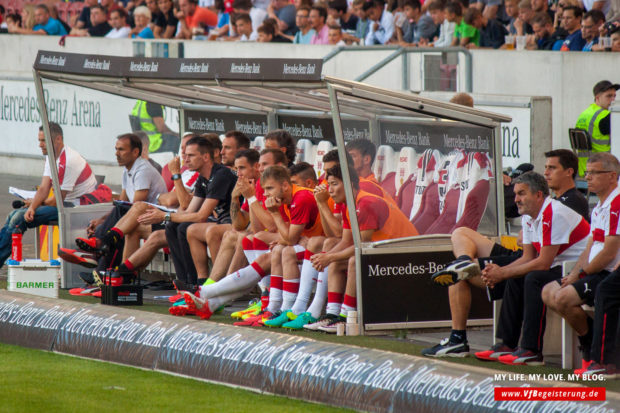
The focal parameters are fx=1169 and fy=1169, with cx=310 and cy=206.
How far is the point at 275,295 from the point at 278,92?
1929 millimetres

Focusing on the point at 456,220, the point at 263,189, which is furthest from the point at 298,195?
the point at 456,220

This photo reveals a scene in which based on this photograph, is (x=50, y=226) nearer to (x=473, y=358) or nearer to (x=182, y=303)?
(x=182, y=303)

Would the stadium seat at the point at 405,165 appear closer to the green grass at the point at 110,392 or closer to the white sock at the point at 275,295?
the white sock at the point at 275,295

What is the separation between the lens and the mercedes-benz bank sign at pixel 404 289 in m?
8.73

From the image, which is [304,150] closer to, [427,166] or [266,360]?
[427,166]

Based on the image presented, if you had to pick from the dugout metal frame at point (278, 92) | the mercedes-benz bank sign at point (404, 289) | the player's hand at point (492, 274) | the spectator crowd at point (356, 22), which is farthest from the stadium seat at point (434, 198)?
the spectator crowd at point (356, 22)

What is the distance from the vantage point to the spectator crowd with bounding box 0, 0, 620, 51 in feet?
48.6

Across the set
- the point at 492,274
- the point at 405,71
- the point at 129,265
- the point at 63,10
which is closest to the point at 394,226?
the point at 492,274

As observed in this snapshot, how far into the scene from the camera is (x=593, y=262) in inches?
283

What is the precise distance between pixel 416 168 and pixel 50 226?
455cm

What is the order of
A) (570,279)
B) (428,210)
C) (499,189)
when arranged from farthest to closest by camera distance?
1. (499,189)
2. (428,210)
3. (570,279)

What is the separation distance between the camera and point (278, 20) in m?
19.8

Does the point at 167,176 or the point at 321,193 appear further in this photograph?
the point at 167,176

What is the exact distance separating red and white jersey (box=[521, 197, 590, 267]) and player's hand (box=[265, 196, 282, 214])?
2266mm
